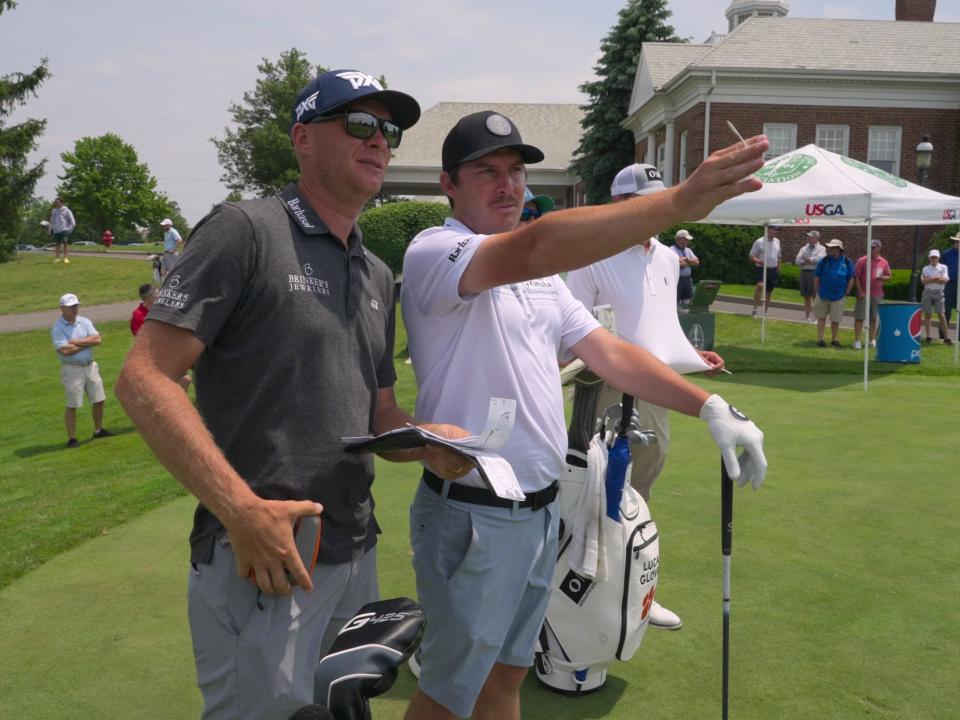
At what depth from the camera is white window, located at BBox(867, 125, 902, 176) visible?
1120 inches

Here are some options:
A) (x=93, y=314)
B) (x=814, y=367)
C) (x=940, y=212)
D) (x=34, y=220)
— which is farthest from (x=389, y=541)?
(x=34, y=220)

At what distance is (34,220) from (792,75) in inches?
4056

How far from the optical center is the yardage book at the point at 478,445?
1994 mm

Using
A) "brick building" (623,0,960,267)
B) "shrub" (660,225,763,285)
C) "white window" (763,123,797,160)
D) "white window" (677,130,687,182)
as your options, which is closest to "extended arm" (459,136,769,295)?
"shrub" (660,225,763,285)

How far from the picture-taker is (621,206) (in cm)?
190

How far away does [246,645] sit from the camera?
1.87 metres

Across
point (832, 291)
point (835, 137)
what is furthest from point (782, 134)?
point (832, 291)

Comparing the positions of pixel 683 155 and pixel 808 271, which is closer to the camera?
pixel 808 271

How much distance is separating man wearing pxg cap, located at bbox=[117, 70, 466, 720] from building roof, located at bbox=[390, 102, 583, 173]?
34.7m

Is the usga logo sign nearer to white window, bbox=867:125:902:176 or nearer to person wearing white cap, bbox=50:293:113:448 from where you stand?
person wearing white cap, bbox=50:293:113:448

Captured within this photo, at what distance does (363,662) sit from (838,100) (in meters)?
30.2

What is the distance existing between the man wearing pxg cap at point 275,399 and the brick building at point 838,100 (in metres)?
27.2

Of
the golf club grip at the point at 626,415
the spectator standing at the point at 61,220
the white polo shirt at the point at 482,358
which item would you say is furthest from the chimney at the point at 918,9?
the white polo shirt at the point at 482,358

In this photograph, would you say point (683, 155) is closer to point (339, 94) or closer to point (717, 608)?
point (717, 608)
